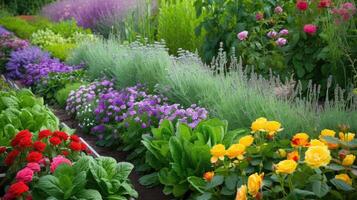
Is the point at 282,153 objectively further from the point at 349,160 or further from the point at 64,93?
the point at 64,93

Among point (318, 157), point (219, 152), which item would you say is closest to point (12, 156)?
point (219, 152)

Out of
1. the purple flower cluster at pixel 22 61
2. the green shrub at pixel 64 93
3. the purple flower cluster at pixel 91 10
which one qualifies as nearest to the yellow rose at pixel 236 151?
the green shrub at pixel 64 93

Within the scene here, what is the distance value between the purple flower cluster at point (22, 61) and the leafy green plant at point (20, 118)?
3.63 meters

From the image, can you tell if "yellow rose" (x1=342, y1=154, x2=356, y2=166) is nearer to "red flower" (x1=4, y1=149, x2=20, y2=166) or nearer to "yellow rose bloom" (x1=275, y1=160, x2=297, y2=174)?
"yellow rose bloom" (x1=275, y1=160, x2=297, y2=174)

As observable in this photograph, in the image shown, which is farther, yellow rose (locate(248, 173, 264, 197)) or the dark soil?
the dark soil

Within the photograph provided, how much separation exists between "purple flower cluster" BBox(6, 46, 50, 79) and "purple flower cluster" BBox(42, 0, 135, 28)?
237cm

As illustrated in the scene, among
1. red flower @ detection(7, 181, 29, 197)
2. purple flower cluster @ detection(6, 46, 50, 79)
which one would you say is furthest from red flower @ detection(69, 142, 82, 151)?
purple flower cluster @ detection(6, 46, 50, 79)

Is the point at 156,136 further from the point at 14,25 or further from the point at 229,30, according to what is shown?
the point at 14,25

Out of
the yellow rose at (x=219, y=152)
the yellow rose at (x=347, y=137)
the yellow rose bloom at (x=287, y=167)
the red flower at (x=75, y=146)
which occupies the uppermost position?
the yellow rose bloom at (x=287, y=167)

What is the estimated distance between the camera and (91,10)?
12.3 metres

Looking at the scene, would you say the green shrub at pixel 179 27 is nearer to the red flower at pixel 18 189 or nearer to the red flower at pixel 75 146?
the red flower at pixel 75 146

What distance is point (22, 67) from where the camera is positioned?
8.95 metres

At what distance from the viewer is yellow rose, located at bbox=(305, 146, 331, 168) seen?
2.83 metres

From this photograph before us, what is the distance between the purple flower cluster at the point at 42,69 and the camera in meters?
7.91
